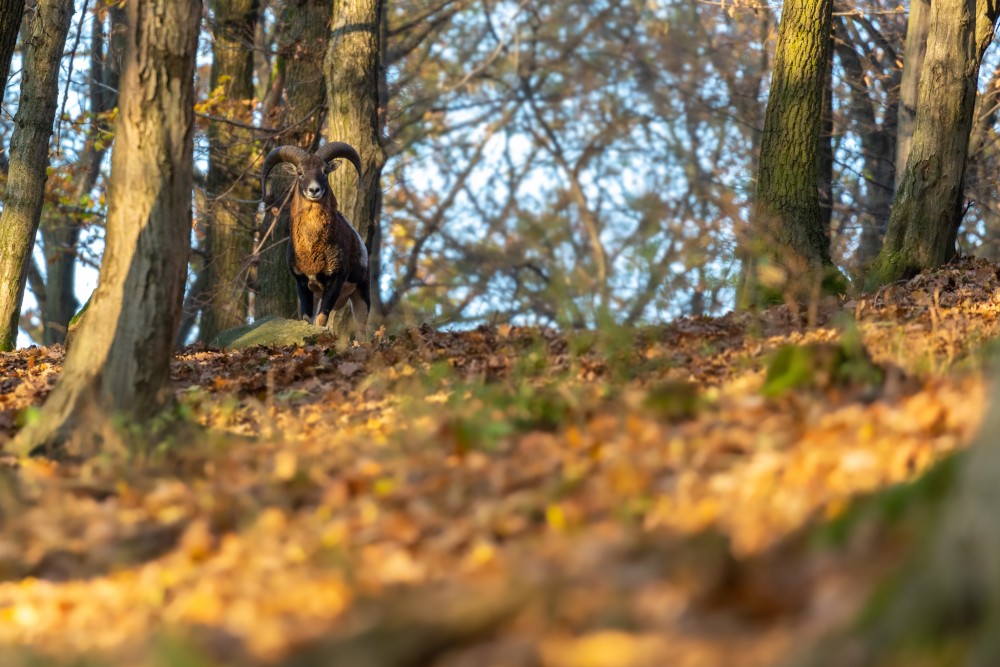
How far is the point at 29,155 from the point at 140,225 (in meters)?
8.50

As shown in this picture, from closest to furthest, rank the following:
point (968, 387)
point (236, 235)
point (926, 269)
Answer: point (968, 387), point (926, 269), point (236, 235)

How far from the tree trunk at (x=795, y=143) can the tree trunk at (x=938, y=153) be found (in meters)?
0.88

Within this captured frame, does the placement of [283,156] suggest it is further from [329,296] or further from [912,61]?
[912,61]

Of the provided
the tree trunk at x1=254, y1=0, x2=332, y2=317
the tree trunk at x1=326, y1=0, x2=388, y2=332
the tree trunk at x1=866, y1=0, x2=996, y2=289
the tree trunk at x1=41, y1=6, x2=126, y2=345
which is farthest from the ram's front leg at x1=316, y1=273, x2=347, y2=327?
the tree trunk at x1=41, y1=6, x2=126, y2=345

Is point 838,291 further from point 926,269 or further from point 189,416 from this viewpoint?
point 189,416

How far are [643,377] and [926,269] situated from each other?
6.49 meters

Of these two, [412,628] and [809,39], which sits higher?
[809,39]

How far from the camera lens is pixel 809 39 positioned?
573 inches

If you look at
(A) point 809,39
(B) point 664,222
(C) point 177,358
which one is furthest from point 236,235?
(B) point 664,222

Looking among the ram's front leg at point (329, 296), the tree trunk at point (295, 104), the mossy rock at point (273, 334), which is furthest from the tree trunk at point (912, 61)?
the mossy rock at point (273, 334)

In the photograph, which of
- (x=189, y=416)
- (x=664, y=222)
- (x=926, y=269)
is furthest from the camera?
(x=664, y=222)

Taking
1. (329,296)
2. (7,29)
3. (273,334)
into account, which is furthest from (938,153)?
(7,29)

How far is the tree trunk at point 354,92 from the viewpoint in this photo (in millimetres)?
17281

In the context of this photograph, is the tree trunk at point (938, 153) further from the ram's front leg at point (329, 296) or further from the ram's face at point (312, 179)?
the ram's face at point (312, 179)
